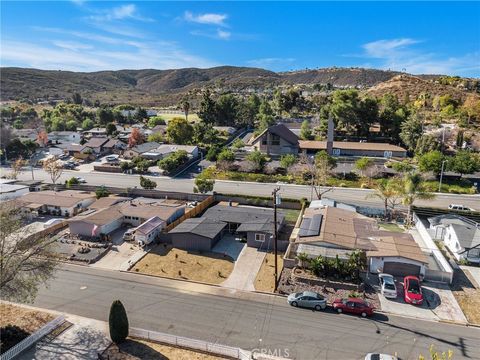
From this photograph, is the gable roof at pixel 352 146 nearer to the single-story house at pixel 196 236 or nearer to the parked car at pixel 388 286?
the single-story house at pixel 196 236

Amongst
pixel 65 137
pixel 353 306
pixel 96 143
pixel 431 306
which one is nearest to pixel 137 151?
pixel 96 143

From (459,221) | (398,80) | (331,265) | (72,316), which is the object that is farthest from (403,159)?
(398,80)

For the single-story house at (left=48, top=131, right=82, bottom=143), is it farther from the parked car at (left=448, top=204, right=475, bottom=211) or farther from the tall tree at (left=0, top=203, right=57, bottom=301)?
the parked car at (left=448, top=204, right=475, bottom=211)

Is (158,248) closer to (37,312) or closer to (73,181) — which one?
(37,312)

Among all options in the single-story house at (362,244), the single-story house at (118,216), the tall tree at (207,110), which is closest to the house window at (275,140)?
the tall tree at (207,110)

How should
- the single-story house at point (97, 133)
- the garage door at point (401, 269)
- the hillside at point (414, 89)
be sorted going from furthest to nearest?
the hillside at point (414, 89) → the single-story house at point (97, 133) → the garage door at point (401, 269)
